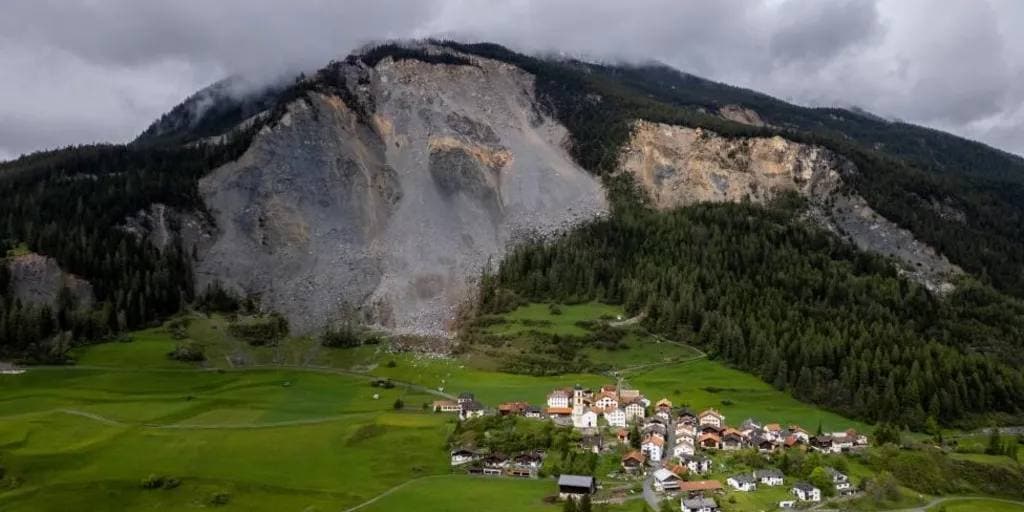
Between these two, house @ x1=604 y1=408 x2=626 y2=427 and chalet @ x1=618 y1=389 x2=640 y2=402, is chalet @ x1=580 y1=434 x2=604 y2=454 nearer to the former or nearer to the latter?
house @ x1=604 y1=408 x2=626 y2=427

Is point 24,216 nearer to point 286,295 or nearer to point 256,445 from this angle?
point 286,295

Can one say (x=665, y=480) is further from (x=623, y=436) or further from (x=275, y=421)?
(x=275, y=421)

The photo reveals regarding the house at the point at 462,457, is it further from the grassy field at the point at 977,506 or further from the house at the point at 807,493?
the grassy field at the point at 977,506

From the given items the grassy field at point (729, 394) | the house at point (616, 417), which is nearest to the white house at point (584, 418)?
the house at point (616, 417)

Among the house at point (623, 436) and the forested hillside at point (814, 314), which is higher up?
the forested hillside at point (814, 314)

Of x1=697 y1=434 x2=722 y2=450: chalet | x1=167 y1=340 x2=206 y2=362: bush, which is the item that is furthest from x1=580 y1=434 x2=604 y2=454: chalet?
x1=167 y1=340 x2=206 y2=362: bush

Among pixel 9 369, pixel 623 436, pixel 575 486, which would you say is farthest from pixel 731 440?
pixel 9 369

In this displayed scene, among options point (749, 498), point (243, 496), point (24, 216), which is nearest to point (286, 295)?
point (24, 216)
